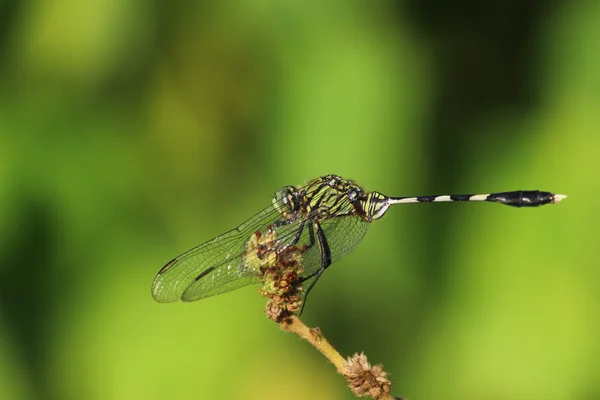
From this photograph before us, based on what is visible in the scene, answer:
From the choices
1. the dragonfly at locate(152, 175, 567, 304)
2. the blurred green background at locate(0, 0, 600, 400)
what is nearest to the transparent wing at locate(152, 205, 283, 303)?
the dragonfly at locate(152, 175, 567, 304)

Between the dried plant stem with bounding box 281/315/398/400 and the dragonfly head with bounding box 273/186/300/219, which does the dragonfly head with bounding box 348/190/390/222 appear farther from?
the dried plant stem with bounding box 281/315/398/400

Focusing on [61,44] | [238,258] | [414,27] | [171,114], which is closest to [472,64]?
[414,27]

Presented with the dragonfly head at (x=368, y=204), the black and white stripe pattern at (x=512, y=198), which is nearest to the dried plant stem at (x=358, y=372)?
the dragonfly head at (x=368, y=204)

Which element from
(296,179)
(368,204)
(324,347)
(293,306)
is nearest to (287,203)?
(368,204)

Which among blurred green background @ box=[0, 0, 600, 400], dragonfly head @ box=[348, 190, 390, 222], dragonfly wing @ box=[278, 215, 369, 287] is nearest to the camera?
dragonfly wing @ box=[278, 215, 369, 287]

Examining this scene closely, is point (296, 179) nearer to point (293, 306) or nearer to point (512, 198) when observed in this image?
point (512, 198)

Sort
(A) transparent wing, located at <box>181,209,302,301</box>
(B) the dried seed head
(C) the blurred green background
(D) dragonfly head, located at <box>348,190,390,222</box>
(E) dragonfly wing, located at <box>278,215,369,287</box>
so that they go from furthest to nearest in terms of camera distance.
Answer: (C) the blurred green background
(D) dragonfly head, located at <box>348,190,390,222</box>
(E) dragonfly wing, located at <box>278,215,369,287</box>
(A) transparent wing, located at <box>181,209,302,301</box>
(B) the dried seed head

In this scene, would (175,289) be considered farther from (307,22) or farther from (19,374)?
(307,22)
